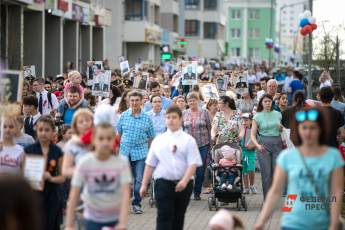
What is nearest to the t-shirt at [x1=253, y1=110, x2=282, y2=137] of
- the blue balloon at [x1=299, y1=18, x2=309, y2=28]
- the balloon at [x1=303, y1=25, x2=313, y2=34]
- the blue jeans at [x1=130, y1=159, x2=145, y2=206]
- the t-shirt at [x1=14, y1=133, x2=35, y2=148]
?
the blue jeans at [x1=130, y1=159, x2=145, y2=206]

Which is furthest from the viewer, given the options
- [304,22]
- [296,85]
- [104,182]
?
[296,85]

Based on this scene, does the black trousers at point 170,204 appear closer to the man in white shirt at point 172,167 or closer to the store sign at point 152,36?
the man in white shirt at point 172,167

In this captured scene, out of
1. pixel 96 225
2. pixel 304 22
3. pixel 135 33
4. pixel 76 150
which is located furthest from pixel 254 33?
pixel 96 225

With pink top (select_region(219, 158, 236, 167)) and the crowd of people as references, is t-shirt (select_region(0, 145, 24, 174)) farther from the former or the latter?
pink top (select_region(219, 158, 236, 167))

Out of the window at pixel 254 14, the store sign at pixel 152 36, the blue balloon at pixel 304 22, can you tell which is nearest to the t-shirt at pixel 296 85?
the blue balloon at pixel 304 22

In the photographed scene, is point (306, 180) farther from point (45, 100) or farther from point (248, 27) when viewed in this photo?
point (248, 27)

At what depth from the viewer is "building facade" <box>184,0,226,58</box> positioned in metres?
104

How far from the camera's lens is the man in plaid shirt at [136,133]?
1486 centimetres

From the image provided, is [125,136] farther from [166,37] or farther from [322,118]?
[166,37]

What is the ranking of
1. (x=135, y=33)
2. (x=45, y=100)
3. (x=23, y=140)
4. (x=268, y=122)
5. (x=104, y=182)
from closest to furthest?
(x=104, y=182)
(x=23, y=140)
(x=268, y=122)
(x=45, y=100)
(x=135, y=33)

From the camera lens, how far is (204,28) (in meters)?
108

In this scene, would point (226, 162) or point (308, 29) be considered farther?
point (308, 29)

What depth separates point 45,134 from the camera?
10125 millimetres

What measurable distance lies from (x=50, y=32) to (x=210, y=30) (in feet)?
211
